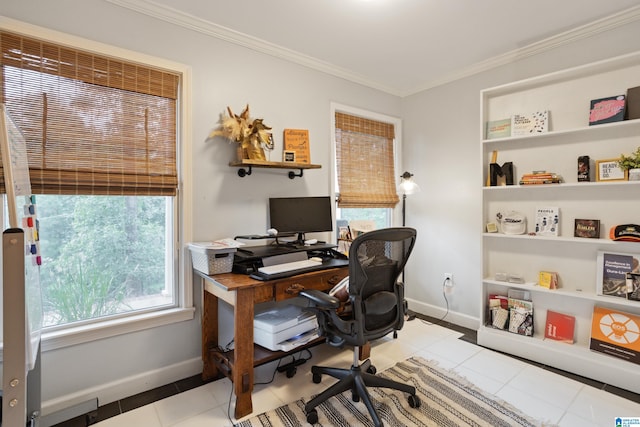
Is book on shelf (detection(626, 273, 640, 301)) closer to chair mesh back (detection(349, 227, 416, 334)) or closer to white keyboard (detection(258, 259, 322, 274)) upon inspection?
chair mesh back (detection(349, 227, 416, 334))

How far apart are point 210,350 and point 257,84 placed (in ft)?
6.67

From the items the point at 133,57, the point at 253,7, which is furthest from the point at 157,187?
the point at 253,7

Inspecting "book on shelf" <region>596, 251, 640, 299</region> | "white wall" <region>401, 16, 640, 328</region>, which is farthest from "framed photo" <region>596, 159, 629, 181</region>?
"white wall" <region>401, 16, 640, 328</region>

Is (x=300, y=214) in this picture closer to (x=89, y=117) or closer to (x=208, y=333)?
(x=208, y=333)

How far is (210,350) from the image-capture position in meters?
2.20

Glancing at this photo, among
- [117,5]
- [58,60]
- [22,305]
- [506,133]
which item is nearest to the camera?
[22,305]

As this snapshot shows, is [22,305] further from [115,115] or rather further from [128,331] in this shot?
[115,115]

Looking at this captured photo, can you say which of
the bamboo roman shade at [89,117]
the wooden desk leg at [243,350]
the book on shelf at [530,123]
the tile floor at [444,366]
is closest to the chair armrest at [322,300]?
the wooden desk leg at [243,350]

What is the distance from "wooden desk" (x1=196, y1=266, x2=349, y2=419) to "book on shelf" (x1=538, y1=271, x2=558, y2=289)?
1621 mm

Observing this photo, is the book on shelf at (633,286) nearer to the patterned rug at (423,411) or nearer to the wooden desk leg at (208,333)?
the patterned rug at (423,411)

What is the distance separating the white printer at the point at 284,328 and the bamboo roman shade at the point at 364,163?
4.30ft

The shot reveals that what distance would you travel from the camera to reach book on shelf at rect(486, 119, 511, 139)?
2736mm

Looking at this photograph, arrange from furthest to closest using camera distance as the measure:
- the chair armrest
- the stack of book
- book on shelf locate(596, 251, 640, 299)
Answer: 1. the stack of book
2. book on shelf locate(596, 251, 640, 299)
3. the chair armrest

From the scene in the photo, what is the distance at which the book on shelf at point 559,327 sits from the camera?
2430 mm
